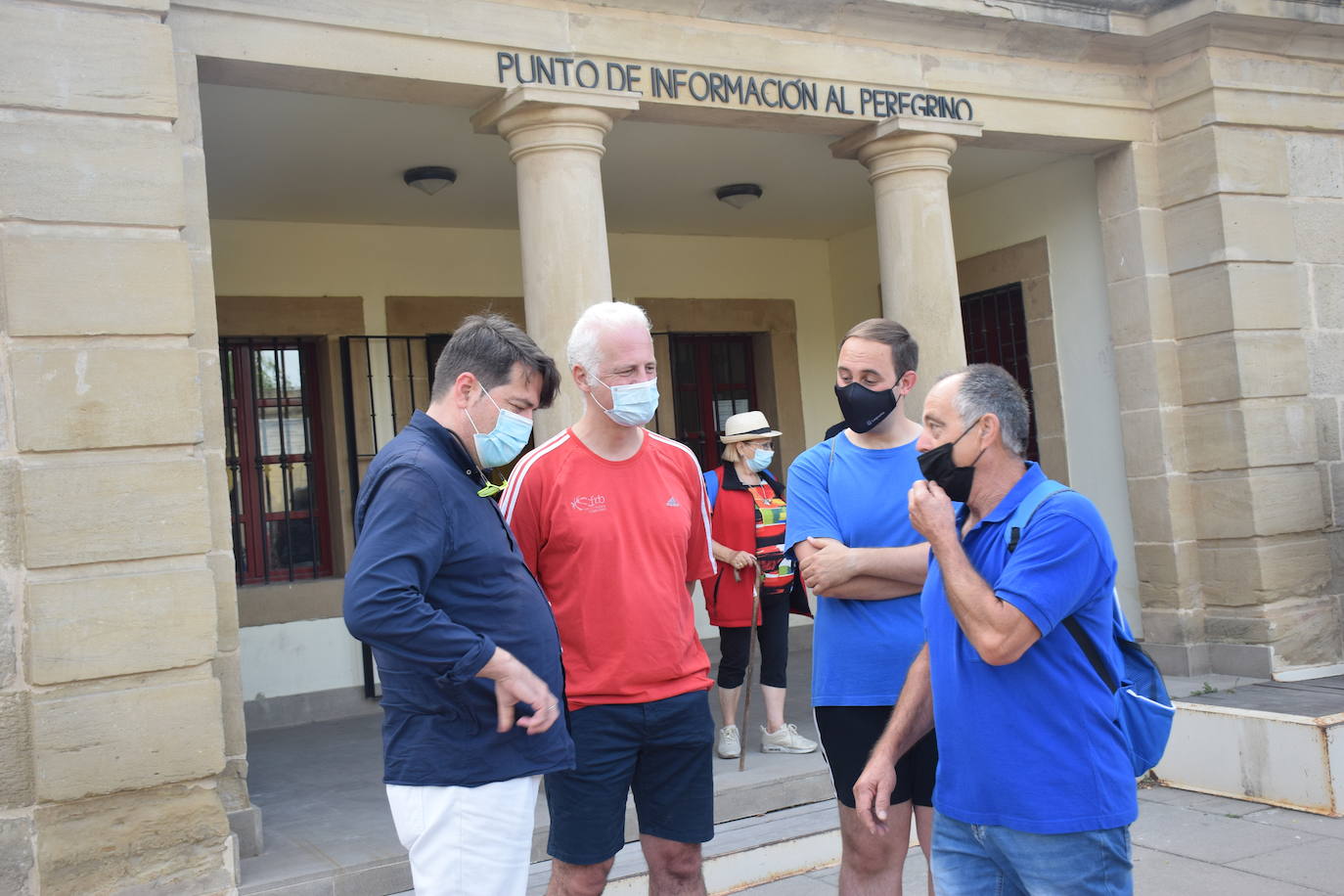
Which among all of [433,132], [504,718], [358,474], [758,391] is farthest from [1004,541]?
[758,391]

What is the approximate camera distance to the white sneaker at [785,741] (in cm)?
621

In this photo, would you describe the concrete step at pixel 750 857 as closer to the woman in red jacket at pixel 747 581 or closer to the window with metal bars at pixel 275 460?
the woman in red jacket at pixel 747 581

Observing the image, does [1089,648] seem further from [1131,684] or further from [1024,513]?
[1024,513]

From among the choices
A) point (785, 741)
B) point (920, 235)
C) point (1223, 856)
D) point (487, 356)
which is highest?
point (920, 235)

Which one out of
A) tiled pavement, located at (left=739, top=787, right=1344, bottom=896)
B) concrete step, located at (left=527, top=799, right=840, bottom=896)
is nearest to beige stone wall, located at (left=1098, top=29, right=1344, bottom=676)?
tiled pavement, located at (left=739, top=787, right=1344, bottom=896)

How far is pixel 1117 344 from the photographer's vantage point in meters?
8.38

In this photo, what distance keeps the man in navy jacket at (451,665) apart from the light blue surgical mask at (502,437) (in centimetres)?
10

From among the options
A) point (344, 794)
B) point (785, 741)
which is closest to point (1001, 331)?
point (785, 741)

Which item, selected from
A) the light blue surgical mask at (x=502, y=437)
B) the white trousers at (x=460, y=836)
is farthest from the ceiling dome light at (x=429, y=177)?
the white trousers at (x=460, y=836)

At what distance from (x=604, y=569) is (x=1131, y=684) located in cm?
128

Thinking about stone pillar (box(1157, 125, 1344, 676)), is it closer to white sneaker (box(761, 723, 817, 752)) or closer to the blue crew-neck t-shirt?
white sneaker (box(761, 723, 817, 752))

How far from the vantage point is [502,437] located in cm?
288

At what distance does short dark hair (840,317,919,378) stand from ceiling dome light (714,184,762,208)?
5795mm

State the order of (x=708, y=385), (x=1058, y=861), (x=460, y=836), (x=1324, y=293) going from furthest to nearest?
(x=708, y=385)
(x=1324, y=293)
(x=460, y=836)
(x=1058, y=861)
